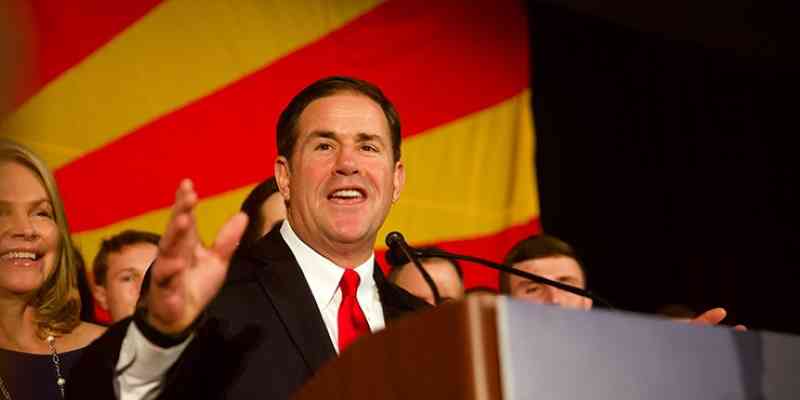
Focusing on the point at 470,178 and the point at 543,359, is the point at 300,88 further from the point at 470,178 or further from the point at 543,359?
the point at 543,359

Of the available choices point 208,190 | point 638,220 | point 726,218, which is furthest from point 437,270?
point 726,218

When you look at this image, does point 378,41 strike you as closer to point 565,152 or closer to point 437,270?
point 437,270

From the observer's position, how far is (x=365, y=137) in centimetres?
193

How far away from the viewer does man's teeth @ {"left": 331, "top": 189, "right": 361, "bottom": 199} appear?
1.87 metres

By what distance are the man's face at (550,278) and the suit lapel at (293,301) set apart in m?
1.11

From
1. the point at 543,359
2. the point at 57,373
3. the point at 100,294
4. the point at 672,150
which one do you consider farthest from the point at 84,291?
the point at 672,150

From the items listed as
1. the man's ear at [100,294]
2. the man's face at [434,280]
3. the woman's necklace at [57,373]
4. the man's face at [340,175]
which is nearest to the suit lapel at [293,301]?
the man's face at [340,175]

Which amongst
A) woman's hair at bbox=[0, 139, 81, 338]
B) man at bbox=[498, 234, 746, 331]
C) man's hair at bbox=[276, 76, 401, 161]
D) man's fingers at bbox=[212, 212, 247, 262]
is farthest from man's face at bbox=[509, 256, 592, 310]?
man's fingers at bbox=[212, 212, 247, 262]

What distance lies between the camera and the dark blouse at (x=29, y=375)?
6.29 ft

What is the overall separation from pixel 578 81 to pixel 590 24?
0.26 m

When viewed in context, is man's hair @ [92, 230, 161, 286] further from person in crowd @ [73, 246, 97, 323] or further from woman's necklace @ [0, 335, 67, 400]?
woman's necklace @ [0, 335, 67, 400]

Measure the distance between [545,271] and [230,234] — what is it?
1.61 m

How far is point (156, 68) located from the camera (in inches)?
100

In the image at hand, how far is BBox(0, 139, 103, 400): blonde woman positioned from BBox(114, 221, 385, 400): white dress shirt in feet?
1.81
